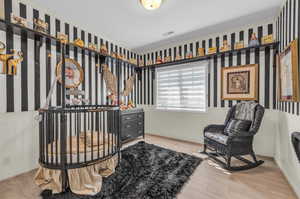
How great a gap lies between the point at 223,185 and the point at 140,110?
2.43 metres

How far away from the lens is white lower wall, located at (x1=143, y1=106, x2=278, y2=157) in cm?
255

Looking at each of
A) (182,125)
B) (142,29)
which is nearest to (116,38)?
(142,29)

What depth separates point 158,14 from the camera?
235cm

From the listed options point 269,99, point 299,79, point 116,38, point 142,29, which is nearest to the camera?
point 299,79

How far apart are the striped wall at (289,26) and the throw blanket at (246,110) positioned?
0.39m

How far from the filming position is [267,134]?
2570 mm

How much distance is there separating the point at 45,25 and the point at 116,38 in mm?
1433

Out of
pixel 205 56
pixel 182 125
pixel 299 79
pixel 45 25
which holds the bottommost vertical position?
pixel 182 125

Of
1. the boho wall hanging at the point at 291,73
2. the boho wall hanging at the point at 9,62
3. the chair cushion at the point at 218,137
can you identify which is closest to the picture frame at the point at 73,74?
the boho wall hanging at the point at 9,62

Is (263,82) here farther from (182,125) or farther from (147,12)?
(147,12)

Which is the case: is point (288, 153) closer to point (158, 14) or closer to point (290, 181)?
point (290, 181)

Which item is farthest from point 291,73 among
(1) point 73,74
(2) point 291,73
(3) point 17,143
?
(3) point 17,143

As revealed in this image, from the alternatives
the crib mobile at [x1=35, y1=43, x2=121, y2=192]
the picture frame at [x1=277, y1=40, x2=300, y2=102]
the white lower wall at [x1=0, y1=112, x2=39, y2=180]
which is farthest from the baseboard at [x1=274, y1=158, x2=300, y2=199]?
the white lower wall at [x1=0, y1=112, x2=39, y2=180]

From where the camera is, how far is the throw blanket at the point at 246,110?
7.70ft
